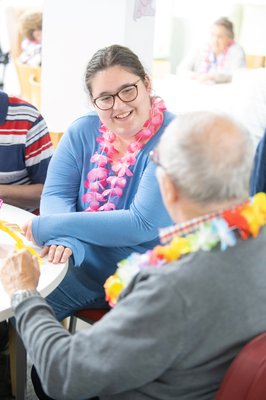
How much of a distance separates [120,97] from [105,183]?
0.32 m

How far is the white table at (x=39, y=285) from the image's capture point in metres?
1.48

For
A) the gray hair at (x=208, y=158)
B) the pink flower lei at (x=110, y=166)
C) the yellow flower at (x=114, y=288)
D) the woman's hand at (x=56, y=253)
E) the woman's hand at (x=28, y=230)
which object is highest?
the gray hair at (x=208, y=158)

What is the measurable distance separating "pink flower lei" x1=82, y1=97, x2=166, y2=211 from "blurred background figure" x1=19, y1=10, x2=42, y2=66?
5171mm

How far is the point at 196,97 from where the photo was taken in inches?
199

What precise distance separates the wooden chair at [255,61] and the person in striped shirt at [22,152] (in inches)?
215

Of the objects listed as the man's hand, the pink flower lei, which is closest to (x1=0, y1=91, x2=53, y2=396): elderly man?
the pink flower lei

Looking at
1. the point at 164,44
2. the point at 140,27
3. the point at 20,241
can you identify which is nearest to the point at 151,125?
the point at 20,241

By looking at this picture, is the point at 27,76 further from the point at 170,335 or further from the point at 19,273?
the point at 170,335

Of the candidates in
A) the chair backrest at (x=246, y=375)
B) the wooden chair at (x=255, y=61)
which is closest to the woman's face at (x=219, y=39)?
the wooden chair at (x=255, y=61)

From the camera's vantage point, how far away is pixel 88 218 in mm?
1941

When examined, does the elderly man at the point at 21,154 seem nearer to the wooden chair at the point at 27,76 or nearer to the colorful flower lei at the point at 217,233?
the colorful flower lei at the point at 217,233

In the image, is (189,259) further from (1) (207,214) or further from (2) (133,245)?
(2) (133,245)

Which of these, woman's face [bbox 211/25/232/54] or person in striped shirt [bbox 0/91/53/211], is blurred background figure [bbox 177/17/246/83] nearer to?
woman's face [bbox 211/25/232/54]

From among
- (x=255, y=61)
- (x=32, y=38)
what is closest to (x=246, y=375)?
(x=32, y=38)
